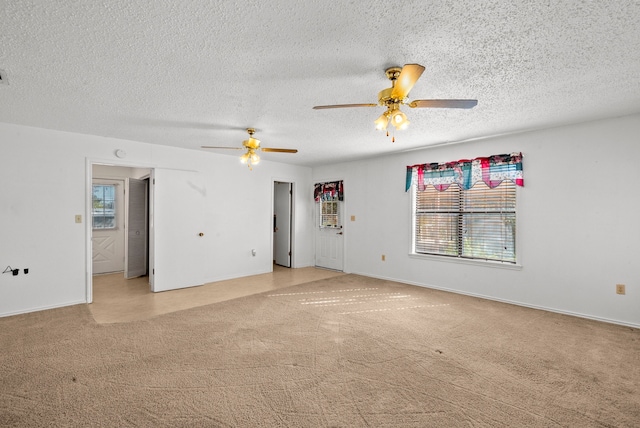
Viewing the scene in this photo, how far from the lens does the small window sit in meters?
6.45

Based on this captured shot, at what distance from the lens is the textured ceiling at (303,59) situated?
174cm

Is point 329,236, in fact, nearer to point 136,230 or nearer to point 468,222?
point 468,222

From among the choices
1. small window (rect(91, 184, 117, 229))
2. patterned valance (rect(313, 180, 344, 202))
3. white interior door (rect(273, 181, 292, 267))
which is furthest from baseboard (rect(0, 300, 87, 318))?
patterned valance (rect(313, 180, 344, 202))

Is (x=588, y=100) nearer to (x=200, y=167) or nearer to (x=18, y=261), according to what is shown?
(x=200, y=167)

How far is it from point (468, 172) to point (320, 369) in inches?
148

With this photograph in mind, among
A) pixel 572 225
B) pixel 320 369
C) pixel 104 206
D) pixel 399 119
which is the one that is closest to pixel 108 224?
pixel 104 206

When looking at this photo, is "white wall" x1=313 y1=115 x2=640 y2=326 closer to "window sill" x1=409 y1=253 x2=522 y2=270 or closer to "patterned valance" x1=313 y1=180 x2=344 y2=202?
"window sill" x1=409 y1=253 x2=522 y2=270

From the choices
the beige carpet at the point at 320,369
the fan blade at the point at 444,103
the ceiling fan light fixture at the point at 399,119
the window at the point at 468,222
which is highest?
the fan blade at the point at 444,103

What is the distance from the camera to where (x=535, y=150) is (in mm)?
4113

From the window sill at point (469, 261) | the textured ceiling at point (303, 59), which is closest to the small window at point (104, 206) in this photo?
the textured ceiling at point (303, 59)

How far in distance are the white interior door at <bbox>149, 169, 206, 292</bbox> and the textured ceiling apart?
4.74 feet

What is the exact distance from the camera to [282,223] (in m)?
7.34

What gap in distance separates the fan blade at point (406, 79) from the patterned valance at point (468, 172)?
2.85 metres

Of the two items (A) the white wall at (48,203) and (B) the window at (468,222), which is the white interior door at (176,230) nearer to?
(A) the white wall at (48,203)
